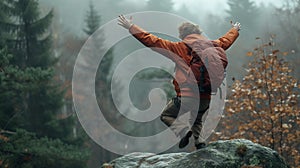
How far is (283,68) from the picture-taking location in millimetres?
10117

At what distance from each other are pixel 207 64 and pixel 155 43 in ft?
2.66

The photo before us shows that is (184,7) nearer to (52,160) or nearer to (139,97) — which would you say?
(139,97)

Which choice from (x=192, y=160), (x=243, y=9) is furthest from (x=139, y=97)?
(x=192, y=160)

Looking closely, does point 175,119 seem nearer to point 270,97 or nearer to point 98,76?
point 270,97

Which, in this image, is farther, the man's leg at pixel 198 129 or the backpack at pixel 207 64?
the man's leg at pixel 198 129

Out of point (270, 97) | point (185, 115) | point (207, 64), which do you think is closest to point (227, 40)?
point (207, 64)

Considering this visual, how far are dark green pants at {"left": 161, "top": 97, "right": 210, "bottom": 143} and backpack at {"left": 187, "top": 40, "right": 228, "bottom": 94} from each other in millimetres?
293

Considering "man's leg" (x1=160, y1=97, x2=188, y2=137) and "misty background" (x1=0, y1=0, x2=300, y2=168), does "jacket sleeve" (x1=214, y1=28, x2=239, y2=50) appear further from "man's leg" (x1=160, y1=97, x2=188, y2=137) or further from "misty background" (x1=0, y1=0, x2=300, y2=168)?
"misty background" (x1=0, y1=0, x2=300, y2=168)

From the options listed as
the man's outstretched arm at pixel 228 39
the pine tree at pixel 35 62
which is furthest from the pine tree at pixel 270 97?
the pine tree at pixel 35 62

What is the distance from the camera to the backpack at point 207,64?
15.5ft

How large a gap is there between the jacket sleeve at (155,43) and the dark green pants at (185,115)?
68cm

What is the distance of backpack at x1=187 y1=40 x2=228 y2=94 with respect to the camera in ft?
15.5

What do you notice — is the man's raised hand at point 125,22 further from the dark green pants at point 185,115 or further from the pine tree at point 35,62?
the pine tree at point 35,62

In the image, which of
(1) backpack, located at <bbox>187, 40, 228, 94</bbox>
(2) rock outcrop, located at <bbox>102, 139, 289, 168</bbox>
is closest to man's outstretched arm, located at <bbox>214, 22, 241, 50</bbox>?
(1) backpack, located at <bbox>187, 40, 228, 94</bbox>
